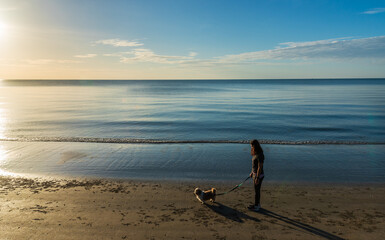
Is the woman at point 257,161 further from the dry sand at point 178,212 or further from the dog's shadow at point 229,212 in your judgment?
the dry sand at point 178,212

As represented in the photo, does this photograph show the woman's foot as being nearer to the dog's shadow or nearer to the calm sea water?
the dog's shadow

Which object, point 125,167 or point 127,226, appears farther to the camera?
point 125,167

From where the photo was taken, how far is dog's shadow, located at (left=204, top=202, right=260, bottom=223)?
315 inches

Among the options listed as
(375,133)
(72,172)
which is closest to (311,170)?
(72,172)

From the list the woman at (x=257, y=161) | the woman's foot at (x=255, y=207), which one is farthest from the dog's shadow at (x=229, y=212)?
the woman at (x=257, y=161)

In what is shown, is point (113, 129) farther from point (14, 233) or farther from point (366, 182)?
point (366, 182)

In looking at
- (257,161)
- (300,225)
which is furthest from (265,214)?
(257,161)

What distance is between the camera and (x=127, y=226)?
7.51 meters

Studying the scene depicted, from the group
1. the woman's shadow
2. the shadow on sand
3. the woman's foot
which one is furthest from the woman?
the woman's shadow

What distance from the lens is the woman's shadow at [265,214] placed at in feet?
23.6

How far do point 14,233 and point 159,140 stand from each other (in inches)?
545

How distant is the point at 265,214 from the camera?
8281 mm

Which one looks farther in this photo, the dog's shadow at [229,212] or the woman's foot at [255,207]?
the woman's foot at [255,207]

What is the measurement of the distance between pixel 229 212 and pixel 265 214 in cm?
113
